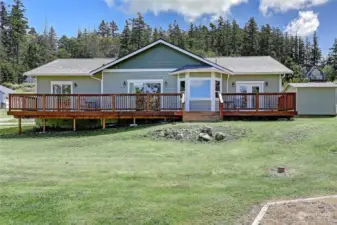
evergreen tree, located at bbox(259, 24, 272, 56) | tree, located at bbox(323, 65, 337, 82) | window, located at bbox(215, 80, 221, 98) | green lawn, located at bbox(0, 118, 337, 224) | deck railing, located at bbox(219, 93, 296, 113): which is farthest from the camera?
evergreen tree, located at bbox(259, 24, 272, 56)

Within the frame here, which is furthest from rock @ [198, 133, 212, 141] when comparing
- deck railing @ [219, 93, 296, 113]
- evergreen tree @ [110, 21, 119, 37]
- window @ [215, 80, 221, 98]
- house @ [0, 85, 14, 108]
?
evergreen tree @ [110, 21, 119, 37]

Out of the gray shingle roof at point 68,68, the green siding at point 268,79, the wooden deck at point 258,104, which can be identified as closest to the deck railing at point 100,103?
the wooden deck at point 258,104

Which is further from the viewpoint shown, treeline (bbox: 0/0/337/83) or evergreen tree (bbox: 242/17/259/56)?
treeline (bbox: 0/0/337/83)

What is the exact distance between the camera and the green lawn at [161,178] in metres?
5.44

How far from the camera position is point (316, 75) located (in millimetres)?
28844

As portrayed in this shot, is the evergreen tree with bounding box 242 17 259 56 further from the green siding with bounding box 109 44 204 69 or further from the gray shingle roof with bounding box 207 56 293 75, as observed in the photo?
the green siding with bounding box 109 44 204 69

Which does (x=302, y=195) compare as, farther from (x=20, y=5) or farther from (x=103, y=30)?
(x=103, y=30)

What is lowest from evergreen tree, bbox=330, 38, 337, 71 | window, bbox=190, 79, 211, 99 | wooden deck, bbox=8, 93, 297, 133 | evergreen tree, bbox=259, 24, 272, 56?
wooden deck, bbox=8, 93, 297, 133

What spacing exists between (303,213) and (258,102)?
12.1 metres

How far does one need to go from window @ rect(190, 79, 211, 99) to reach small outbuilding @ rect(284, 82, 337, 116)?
8.23m

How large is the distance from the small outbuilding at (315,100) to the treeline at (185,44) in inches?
1416

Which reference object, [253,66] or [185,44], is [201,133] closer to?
[253,66]

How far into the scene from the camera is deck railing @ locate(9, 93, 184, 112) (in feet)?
57.1

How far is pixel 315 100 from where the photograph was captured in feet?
76.0
